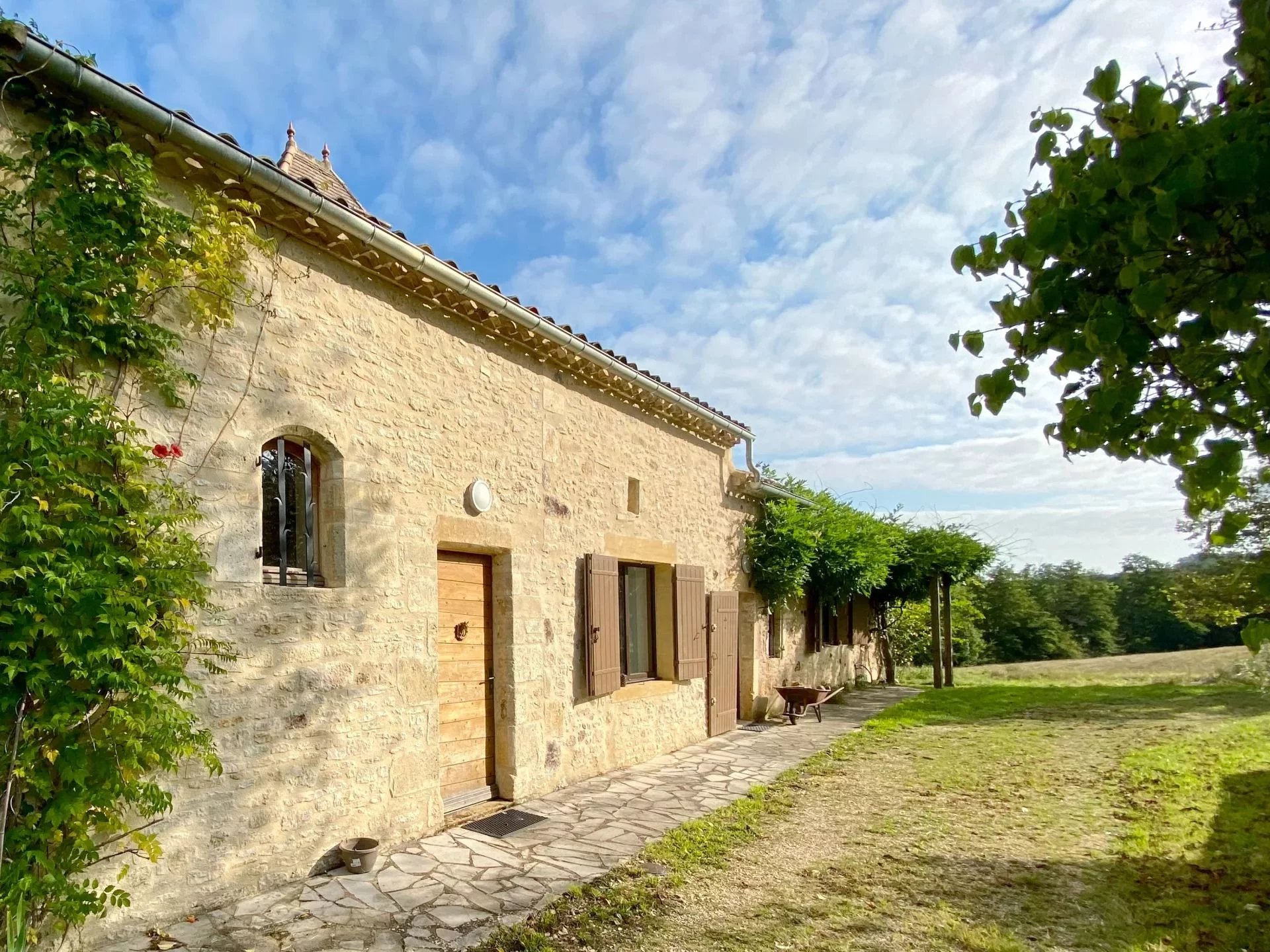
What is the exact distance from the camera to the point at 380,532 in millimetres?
5043

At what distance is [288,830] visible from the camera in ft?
14.1

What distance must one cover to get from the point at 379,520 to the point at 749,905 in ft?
10.6

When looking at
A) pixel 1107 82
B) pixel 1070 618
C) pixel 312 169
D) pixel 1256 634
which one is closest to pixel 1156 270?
pixel 1107 82

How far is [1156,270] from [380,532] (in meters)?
4.37

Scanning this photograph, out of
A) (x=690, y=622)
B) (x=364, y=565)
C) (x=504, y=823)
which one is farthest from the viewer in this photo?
(x=690, y=622)

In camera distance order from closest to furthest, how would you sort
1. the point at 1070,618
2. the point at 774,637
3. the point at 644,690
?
the point at 644,690 → the point at 774,637 → the point at 1070,618

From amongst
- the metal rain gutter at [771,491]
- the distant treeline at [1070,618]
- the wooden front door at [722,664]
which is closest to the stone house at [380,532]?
the wooden front door at [722,664]

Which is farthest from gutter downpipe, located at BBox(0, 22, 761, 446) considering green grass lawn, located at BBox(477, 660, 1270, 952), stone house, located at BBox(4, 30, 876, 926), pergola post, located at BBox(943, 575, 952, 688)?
pergola post, located at BBox(943, 575, 952, 688)

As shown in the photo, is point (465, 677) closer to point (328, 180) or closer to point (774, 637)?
point (328, 180)

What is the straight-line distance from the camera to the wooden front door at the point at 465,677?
18.8ft

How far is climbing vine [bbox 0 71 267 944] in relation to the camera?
10.3ft

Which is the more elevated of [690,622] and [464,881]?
[690,622]

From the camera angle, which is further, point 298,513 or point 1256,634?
point 298,513

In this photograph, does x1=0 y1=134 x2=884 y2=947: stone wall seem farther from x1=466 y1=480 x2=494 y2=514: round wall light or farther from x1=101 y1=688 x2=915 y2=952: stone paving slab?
x1=101 y1=688 x2=915 y2=952: stone paving slab
